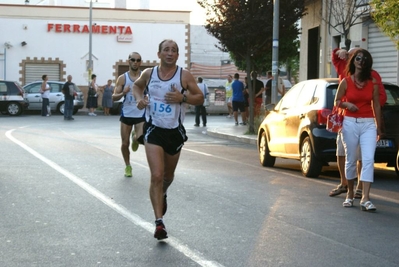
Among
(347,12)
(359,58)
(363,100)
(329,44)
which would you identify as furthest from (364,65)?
(329,44)

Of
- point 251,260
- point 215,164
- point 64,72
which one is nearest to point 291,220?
point 251,260

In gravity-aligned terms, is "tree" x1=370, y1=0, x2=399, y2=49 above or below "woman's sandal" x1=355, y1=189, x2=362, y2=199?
above

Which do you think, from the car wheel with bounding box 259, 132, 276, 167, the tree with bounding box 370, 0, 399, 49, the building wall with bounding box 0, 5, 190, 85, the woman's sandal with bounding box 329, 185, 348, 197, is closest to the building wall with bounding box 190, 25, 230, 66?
→ the building wall with bounding box 0, 5, 190, 85

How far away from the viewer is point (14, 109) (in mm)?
41188

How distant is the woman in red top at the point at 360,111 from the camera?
418 inches

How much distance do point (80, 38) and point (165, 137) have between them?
4723 centimetres

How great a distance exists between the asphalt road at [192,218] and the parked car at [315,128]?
346 mm

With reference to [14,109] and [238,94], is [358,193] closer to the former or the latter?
[238,94]

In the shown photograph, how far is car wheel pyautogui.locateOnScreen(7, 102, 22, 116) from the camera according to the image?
41156 mm

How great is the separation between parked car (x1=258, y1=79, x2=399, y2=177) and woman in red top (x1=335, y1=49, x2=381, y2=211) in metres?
2.95

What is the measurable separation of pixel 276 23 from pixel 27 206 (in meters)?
15.7

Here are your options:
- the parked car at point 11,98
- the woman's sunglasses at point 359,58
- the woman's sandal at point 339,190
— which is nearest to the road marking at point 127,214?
the woman's sandal at point 339,190

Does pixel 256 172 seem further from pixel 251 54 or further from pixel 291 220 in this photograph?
pixel 251 54

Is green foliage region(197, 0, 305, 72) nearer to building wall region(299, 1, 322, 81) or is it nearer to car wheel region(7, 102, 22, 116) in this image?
building wall region(299, 1, 322, 81)
